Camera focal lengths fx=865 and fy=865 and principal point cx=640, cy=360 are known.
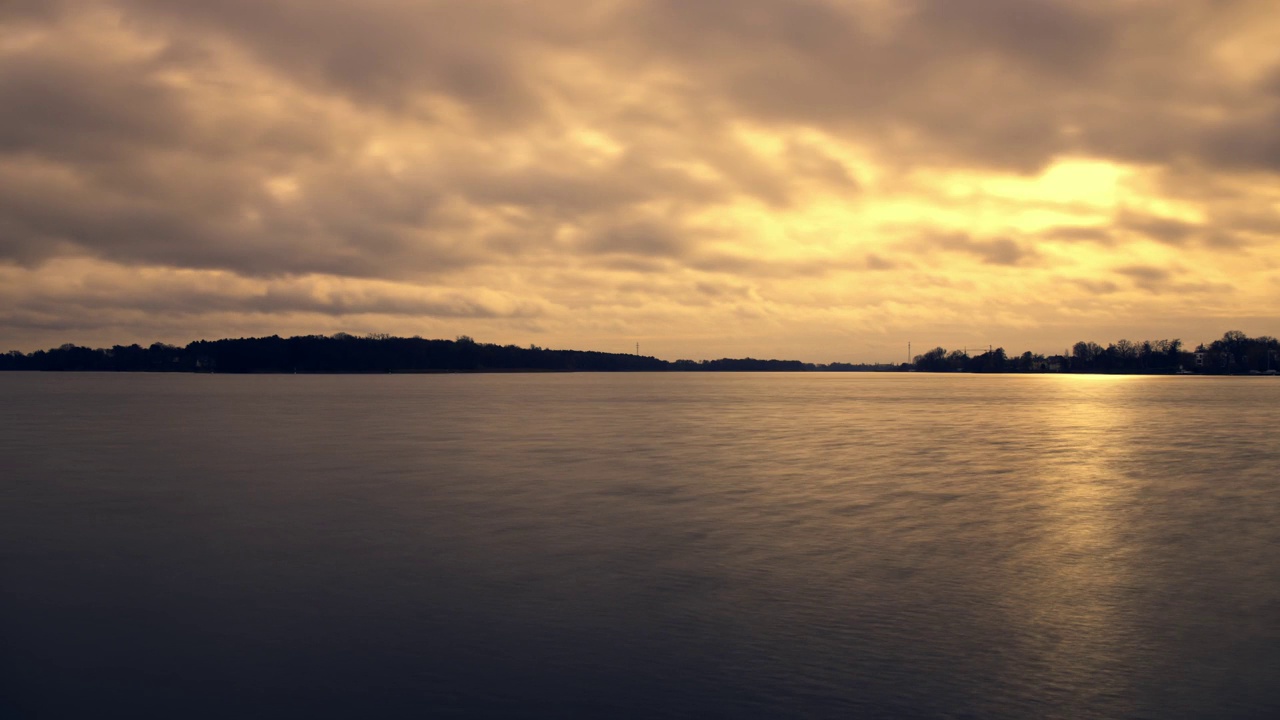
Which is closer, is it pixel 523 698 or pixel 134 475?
pixel 523 698

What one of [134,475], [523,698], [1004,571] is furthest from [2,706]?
[134,475]

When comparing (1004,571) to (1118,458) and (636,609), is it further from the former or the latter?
(1118,458)

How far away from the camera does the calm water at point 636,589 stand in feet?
33.1

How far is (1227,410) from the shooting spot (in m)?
78.4

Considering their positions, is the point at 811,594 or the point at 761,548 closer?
the point at 811,594

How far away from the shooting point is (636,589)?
47.6 feet

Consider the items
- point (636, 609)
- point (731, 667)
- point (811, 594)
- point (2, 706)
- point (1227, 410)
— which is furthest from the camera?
point (1227, 410)

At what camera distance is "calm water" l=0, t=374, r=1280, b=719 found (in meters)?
10.1

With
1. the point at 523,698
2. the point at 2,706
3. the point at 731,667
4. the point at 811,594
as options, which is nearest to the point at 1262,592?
the point at 811,594

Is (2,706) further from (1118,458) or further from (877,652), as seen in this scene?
(1118,458)

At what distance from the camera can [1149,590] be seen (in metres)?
14.8

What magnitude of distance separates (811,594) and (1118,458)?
94.4 ft

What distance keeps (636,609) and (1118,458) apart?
1232 inches

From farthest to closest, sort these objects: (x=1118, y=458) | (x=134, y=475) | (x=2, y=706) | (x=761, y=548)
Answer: (x=1118, y=458) → (x=134, y=475) → (x=761, y=548) → (x=2, y=706)
